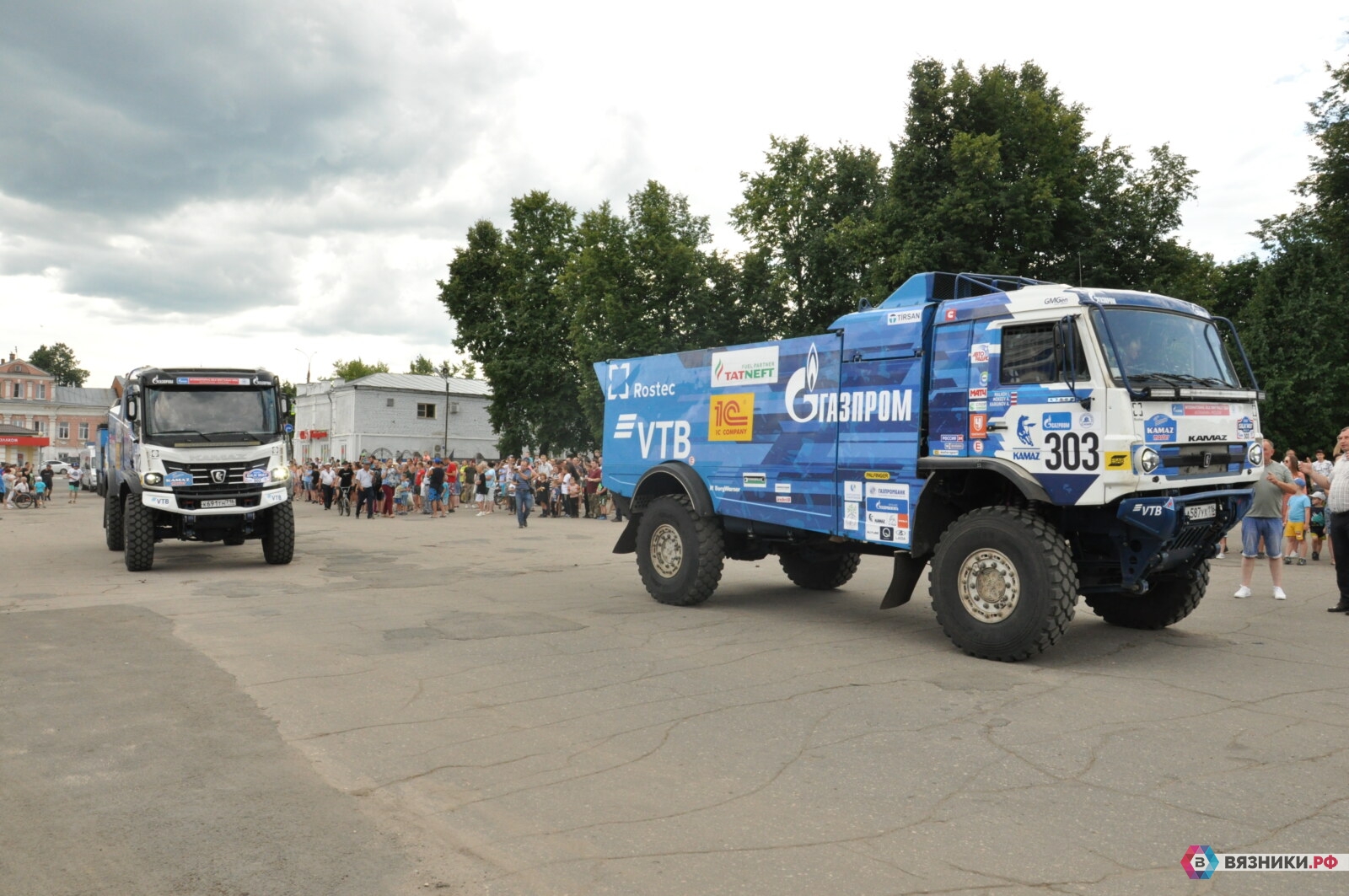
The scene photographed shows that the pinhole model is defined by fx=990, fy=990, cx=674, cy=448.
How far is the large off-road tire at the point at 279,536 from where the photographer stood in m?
15.1

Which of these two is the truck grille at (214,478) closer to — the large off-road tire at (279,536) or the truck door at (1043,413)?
the large off-road tire at (279,536)

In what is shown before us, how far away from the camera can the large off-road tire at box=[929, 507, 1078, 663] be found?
293 inches

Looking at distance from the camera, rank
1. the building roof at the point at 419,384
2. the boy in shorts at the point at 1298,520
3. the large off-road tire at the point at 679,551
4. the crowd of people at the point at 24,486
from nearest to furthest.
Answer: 1. the large off-road tire at the point at 679,551
2. the boy in shorts at the point at 1298,520
3. the crowd of people at the point at 24,486
4. the building roof at the point at 419,384

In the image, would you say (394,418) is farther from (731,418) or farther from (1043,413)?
(1043,413)

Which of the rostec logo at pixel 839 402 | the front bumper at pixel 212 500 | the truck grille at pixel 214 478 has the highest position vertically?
the rostec logo at pixel 839 402

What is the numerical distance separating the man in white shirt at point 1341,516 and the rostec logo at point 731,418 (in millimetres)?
5812

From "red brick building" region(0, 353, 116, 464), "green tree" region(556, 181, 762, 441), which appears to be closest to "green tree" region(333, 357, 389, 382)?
"red brick building" region(0, 353, 116, 464)

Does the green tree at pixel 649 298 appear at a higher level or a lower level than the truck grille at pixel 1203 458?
higher

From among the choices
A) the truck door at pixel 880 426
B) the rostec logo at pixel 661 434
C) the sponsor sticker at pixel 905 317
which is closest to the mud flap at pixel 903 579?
the truck door at pixel 880 426

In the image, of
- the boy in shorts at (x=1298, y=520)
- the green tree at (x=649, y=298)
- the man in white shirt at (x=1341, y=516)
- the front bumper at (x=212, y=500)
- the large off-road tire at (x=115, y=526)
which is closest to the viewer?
the man in white shirt at (x=1341, y=516)

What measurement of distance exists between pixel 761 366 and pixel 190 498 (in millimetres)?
9124

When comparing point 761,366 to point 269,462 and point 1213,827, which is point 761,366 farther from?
point 269,462

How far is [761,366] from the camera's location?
33.4ft

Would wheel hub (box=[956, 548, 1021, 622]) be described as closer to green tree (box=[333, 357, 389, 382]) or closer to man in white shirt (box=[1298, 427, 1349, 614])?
man in white shirt (box=[1298, 427, 1349, 614])
